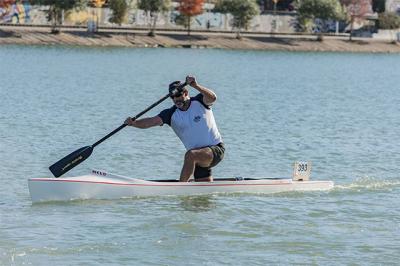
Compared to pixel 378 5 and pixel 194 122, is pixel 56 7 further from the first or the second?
pixel 194 122

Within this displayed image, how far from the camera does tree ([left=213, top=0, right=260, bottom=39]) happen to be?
391 feet

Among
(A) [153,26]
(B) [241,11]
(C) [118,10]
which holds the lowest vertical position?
(A) [153,26]

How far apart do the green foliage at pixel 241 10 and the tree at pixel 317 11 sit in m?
8.63

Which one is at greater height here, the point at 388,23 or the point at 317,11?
the point at 317,11

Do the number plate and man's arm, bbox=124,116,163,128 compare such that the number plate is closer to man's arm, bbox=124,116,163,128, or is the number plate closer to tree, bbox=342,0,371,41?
man's arm, bbox=124,116,163,128

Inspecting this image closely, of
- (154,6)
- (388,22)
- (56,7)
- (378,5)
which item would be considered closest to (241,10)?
(154,6)

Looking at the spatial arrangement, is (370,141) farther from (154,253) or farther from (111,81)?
(111,81)

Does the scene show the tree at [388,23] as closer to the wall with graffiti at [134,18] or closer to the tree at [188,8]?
the wall with graffiti at [134,18]

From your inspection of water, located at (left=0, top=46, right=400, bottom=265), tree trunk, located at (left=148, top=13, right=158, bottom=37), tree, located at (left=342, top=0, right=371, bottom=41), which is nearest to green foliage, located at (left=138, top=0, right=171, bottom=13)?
tree trunk, located at (left=148, top=13, right=158, bottom=37)

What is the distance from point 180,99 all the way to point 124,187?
186 centimetres

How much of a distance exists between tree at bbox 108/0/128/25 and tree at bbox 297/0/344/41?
1029 inches

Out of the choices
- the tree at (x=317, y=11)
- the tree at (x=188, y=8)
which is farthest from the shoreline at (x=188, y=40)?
the tree at (x=188, y=8)

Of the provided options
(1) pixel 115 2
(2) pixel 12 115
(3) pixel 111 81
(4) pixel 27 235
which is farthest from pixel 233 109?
(1) pixel 115 2

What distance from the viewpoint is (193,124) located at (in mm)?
18297
